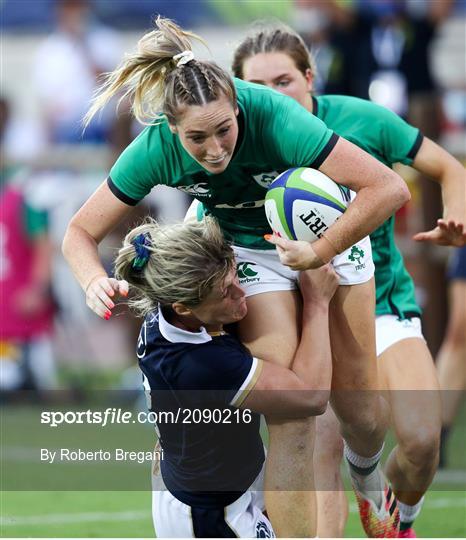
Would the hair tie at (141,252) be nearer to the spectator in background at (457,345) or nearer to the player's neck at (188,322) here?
the player's neck at (188,322)

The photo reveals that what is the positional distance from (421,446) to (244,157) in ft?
5.85

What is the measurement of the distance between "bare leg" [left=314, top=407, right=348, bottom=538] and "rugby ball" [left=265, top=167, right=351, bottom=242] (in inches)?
53.8

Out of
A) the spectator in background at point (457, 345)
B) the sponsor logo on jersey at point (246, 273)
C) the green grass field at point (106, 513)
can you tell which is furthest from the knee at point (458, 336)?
the sponsor logo on jersey at point (246, 273)

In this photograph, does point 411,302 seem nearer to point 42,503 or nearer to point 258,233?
point 258,233

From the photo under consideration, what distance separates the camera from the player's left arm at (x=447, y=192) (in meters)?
5.55

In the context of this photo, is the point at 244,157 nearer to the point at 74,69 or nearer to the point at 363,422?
the point at 363,422

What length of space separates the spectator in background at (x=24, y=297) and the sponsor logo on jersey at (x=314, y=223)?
6.66 m

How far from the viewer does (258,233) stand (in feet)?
17.7

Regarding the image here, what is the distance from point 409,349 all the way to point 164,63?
200cm

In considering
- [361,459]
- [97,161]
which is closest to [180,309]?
[361,459]

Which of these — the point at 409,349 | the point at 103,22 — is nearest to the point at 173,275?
the point at 409,349

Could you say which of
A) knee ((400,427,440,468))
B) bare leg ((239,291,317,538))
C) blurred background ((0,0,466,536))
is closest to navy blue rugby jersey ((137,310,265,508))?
bare leg ((239,291,317,538))

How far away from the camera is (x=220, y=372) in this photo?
488cm

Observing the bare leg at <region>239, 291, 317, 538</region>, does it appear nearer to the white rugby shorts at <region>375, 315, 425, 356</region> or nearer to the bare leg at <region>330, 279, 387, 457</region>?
the bare leg at <region>330, 279, 387, 457</region>
